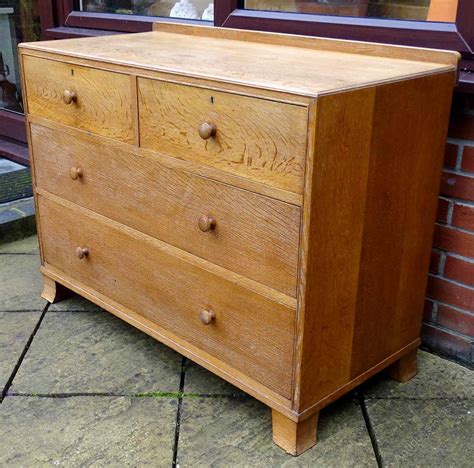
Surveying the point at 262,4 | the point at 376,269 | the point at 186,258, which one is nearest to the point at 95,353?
the point at 186,258

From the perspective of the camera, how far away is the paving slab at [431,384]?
226cm

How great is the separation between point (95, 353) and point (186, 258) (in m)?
0.61

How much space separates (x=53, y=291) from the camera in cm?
281

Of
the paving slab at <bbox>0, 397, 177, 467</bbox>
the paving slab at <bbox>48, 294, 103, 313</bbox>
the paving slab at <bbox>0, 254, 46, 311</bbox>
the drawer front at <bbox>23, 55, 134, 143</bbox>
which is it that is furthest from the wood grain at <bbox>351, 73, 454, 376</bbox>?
the paving slab at <bbox>0, 254, 46, 311</bbox>

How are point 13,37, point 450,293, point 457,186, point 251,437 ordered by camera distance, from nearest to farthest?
→ point 251,437 < point 457,186 < point 450,293 < point 13,37

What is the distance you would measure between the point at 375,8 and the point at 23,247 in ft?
6.39

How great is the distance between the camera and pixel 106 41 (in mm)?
2525

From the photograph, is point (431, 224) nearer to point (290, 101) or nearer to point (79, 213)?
point (290, 101)

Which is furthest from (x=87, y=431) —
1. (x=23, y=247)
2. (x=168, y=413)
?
(x=23, y=247)

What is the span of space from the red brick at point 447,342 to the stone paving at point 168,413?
0.14ft

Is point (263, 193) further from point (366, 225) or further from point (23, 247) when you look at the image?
point (23, 247)

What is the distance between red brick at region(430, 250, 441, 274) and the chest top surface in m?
0.67

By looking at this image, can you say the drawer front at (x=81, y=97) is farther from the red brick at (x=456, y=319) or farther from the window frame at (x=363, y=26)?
the red brick at (x=456, y=319)

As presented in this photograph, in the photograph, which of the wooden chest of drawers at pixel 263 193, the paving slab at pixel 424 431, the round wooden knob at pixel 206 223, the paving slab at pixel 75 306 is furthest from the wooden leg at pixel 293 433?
the paving slab at pixel 75 306
